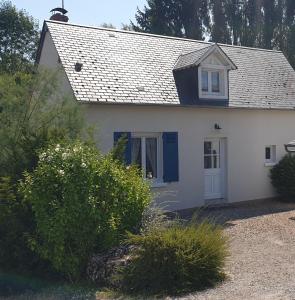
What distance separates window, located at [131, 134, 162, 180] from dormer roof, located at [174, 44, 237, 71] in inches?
103

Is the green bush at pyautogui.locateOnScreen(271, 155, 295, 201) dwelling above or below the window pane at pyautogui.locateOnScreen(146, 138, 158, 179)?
below

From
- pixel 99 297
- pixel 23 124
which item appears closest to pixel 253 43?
pixel 23 124

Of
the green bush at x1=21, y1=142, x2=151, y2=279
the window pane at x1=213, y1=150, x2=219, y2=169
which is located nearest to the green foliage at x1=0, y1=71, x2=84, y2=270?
the green bush at x1=21, y1=142, x2=151, y2=279

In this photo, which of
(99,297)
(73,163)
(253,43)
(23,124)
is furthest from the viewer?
(253,43)

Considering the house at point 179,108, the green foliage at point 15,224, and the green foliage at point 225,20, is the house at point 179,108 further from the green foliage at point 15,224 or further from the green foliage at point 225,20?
the green foliage at point 225,20

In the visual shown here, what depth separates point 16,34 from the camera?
31031mm

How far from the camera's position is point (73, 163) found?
26.5 feet

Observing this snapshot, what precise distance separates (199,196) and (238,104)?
3.23 meters

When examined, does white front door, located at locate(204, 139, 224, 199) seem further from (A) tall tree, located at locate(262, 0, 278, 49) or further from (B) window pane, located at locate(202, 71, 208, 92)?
(A) tall tree, located at locate(262, 0, 278, 49)

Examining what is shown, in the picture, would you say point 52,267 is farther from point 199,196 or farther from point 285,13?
→ point 285,13

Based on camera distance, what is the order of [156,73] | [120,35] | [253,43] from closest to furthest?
[156,73] → [120,35] → [253,43]

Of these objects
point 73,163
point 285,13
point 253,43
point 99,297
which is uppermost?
point 285,13

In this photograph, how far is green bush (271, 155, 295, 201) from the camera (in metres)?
16.6

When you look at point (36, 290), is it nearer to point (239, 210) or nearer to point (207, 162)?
point (239, 210)
